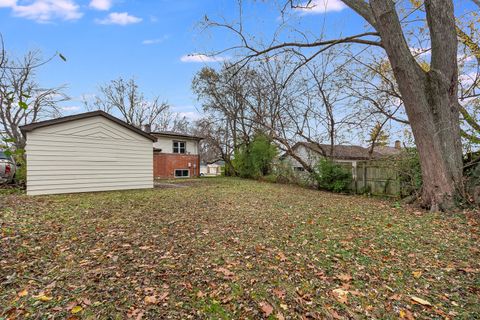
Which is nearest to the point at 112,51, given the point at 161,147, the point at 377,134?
the point at 377,134

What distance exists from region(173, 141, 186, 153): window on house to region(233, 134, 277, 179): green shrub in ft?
14.5

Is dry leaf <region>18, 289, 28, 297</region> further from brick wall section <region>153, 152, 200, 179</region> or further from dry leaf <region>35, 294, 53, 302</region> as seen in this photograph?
brick wall section <region>153, 152, 200, 179</region>

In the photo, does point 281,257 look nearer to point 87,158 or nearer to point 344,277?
point 344,277

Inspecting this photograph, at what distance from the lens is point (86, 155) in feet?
29.6

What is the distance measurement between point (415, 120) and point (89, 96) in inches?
1144

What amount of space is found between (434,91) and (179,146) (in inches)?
627

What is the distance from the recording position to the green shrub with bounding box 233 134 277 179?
1581cm

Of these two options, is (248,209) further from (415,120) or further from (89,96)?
(89,96)

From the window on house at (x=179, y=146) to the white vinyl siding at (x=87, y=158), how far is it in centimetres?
826

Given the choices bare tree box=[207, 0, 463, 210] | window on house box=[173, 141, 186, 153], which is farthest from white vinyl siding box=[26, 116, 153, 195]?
bare tree box=[207, 0, 463, 210]

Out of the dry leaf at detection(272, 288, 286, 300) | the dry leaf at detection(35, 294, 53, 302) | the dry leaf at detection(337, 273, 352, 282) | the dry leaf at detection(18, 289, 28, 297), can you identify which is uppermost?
the dry leaf at detection(18, 289, 28, 297)

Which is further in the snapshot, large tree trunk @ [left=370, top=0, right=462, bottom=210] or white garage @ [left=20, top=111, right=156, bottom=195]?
white garage @ [left=20, top=111, right=156, bottom=195]

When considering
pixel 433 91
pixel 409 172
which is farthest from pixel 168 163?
pixel 433 91

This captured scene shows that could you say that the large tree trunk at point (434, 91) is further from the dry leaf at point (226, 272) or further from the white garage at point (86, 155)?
the white garage at point (86, 155)
